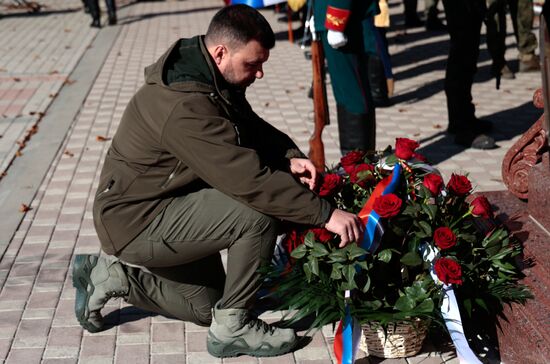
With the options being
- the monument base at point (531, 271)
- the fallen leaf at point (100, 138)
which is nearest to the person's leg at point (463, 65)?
the monument base at point (531, 271)

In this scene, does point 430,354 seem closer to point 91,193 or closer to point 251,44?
point 251,44

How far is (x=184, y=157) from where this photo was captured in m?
3.52

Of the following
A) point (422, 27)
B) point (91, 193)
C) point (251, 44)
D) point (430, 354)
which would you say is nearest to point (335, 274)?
point (430, 354)

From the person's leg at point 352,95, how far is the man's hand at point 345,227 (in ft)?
8.82

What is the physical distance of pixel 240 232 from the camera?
11.7ft

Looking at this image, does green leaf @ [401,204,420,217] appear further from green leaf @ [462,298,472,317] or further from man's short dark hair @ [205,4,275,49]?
man's short dark hair @ [205,4,275,49]

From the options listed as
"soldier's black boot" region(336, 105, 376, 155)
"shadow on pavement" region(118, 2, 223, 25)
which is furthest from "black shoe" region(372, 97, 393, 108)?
"shadow on pavement" region(118, 2, 223, 25)

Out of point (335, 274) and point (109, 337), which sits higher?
point (335, 274)

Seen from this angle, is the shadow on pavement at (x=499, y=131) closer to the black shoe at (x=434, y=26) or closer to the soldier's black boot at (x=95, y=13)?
the black shoe at (x=434, y=26)

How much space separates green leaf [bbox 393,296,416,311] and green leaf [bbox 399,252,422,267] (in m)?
0.13

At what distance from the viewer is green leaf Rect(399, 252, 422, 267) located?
3551 mm

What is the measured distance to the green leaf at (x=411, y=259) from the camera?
355 cm

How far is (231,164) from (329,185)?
1.57 feet

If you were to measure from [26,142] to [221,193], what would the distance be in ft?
13.6
